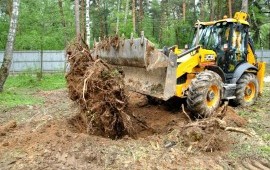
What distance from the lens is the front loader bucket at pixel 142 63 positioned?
798 cm

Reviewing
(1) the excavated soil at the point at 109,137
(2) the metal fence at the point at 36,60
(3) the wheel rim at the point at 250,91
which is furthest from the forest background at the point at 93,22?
(1) the excavated soil at the point at 109,137

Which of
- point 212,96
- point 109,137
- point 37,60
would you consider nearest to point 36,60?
point 37,60

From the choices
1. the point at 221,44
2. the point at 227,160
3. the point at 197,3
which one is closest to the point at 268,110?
the point at 221,44

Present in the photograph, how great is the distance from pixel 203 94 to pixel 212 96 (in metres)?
0.51

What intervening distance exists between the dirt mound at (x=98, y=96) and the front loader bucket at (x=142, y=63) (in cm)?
76

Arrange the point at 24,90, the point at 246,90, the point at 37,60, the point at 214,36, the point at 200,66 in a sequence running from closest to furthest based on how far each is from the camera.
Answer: the point at 200,66
the point at 214,36
the point at 246,90
the point at 24,90
the point at 37,60

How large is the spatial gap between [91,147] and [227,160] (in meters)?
2.30

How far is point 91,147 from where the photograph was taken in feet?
20.7

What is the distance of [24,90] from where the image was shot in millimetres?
16562

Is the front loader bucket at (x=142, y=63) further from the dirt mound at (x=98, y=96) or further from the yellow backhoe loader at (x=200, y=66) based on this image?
the dirt mound at (x=98, y=96)

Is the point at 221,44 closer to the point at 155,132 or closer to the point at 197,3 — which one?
the point at 155,132

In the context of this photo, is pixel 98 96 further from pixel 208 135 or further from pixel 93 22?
pixel 93 22

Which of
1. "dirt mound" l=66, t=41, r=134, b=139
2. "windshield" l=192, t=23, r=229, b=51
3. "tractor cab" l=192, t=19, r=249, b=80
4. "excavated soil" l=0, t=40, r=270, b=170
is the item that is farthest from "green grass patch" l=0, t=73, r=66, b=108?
"tractor cab" l=192, t=19, r=249, b=80

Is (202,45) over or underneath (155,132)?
over
